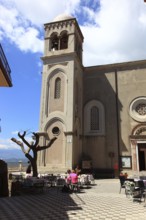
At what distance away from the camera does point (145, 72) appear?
2438cm

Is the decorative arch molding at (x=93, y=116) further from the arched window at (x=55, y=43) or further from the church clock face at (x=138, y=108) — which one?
the arched window at (x=55, y=43)

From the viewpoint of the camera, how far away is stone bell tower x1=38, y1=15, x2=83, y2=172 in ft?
70.1

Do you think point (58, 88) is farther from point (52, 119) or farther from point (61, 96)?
point (52, 119)

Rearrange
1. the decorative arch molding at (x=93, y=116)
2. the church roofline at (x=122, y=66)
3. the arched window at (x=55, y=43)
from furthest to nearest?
the arched window at (x=55, y=43), the church roofline at (x=122, y=66), the decorative arch molding at (x=93, y=116)

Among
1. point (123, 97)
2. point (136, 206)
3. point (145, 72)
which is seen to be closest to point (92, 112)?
point (123, 97)

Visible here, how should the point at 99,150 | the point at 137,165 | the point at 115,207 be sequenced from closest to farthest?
the point at 115,207
the point at 137,165
the point at 99,150

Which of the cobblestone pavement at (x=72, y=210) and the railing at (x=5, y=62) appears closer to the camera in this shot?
the cobblestone pavement at (x=72, y=210)

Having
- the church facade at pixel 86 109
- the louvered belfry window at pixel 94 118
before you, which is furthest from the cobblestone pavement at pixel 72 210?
the louvered belfry window at pixel 94 118

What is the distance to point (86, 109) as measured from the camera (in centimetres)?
2502

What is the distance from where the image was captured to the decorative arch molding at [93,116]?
23.9 metres

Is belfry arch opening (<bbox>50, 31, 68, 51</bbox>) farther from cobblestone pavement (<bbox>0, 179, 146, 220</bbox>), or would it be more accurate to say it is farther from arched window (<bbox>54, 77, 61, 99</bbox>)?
cobblestone pavement (<bbox>0, 179, 146, 220</bbox>)

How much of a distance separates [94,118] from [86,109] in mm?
1326

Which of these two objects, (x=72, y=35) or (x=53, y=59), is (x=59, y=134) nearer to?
(x=53, y=59)

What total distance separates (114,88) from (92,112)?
11.4 ft
